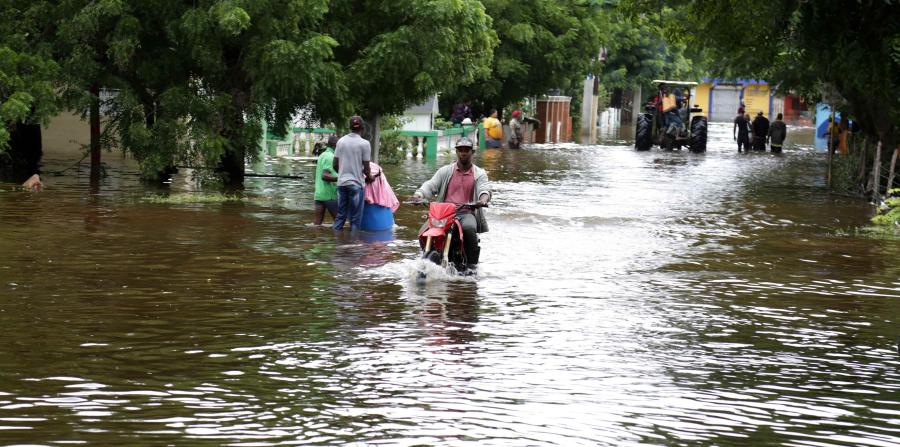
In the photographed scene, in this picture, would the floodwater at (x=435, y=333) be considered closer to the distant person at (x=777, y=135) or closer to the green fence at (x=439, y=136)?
the green fence at (x=439, y=136)

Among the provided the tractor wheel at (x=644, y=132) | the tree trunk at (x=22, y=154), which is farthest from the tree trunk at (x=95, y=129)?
the tractor wheel at (x=644, y=132)

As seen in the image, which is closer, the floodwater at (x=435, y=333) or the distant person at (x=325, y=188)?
the floodwater at (x=435, y=333)

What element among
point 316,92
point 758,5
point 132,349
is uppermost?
point 758,5

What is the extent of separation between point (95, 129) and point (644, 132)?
88.3 feet

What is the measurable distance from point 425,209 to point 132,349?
1328 centimetres

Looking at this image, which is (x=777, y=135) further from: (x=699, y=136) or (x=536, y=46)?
(x=536, y=46)

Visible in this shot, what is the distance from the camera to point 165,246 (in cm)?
1611

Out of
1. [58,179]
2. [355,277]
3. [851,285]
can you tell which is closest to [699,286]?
[851,285]

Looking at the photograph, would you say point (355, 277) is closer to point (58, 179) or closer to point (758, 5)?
point (758, 5)

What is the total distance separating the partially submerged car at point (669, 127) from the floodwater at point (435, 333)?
90.3 ft

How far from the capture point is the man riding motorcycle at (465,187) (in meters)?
14.0

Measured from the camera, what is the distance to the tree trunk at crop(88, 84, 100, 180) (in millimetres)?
24516

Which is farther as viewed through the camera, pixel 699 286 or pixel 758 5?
pixel 758 5

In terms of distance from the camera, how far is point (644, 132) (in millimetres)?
49125
